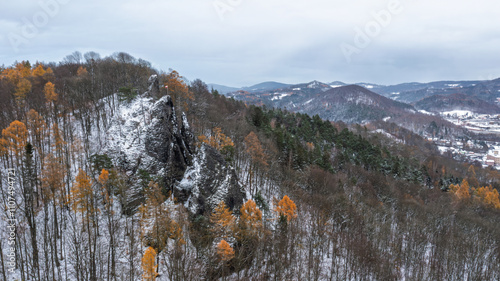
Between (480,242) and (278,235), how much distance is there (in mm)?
36840

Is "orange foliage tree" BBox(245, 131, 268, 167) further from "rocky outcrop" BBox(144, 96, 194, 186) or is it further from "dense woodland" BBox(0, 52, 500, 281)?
"rocky outcrop" BBox(144, 96, 194, 186)

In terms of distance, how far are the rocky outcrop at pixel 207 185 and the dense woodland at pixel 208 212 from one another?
164 centimetres

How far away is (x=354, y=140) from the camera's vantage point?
95.3m

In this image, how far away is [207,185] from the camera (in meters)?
35.7

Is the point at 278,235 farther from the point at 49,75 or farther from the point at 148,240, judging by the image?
the point at 49,75

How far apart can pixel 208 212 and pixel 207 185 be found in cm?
382

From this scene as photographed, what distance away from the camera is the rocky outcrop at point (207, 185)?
3453cm

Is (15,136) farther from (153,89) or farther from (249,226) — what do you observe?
(249,226)

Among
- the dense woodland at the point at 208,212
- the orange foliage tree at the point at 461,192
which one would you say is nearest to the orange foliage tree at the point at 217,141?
A: the dense woodland at the point at 208,212

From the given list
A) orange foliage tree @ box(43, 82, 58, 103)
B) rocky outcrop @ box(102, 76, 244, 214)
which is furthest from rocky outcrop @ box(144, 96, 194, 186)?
orange foliage tree @ box(43, 82, 58, 103)

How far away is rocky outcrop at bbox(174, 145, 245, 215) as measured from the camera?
34531mm

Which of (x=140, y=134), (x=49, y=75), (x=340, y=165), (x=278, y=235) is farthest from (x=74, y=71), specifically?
(x=340, y=165)


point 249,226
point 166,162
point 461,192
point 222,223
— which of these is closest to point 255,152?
point 166,162

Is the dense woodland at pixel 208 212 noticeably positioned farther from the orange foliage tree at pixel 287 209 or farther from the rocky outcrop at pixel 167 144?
the rocky outcrop at pixel 167 144
